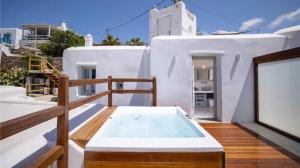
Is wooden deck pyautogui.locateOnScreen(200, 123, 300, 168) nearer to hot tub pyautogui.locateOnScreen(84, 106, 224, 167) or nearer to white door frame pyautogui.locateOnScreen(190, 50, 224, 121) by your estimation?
hot tub pyautogui.locateOnScreen(84, 106, 224, 167)

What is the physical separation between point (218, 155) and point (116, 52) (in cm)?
578

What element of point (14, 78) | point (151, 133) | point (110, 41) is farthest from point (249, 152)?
point (110, 41)

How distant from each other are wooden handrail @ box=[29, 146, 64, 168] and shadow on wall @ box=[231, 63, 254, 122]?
16.7ft

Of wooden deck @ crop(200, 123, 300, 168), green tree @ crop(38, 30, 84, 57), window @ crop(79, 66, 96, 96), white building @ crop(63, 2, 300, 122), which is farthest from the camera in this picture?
green tree @ crop(38, 30, 84, 57)

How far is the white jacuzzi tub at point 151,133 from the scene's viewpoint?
6.86 feet

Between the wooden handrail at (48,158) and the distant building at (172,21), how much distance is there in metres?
15.6

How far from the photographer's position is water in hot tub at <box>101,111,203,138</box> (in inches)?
144

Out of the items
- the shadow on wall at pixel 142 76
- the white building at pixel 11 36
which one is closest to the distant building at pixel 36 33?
the white building at pixel 11 36

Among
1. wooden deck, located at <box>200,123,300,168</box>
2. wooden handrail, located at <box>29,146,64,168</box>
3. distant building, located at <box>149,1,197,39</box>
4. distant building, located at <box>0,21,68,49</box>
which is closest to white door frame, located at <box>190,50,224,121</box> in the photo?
wooden deck, located at <box>200,123,300,168</box>

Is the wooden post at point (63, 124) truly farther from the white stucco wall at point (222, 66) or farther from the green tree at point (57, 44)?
the green tree at point (57, 44)

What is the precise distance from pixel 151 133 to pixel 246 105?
3365 millimetres

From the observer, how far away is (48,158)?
1641mm

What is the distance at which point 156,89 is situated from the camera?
5.84 m

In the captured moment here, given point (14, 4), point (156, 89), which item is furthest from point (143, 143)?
point (14, 4)
